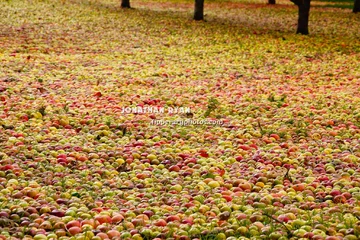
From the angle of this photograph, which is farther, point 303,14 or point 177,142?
point 303,14

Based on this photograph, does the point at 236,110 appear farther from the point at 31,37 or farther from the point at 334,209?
the point at 31,37

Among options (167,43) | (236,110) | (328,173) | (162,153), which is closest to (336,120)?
(236,110)

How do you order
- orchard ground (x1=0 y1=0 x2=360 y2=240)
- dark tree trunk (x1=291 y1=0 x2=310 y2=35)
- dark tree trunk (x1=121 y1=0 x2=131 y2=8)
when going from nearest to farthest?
orchard ground (x1=0 y1=0 x2=360 y2=240), dark tree trunk (x1=291 y1=0 x2=310 y2=35), dark tree trunk (x1=121 y1=0 x2=131 y2=8)

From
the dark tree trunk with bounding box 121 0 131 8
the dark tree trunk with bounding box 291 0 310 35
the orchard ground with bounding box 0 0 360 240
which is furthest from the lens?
the dark tree trunk with bounding box 121 0 131 8

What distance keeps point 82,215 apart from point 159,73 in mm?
6989

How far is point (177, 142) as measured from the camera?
23.8 ft

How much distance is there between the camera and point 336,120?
855 cm

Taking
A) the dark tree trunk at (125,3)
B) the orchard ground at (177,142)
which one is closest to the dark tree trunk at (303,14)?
the orchard ground at (177,142)

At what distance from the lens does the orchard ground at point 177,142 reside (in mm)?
4969

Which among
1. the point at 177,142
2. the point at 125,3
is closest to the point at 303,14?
Answer: the point at 125,3

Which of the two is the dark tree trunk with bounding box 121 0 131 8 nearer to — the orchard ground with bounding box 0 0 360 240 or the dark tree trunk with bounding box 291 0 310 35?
the dark tree trunk with bounding box 291 0 310 35

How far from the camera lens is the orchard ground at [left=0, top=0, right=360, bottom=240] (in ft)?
16.3

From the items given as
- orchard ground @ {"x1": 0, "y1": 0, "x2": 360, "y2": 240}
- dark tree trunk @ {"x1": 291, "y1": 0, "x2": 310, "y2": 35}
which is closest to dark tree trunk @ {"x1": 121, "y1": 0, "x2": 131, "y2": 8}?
dark tree trunk @ {"x1": 291, "y1": 0, "x2": 310, "y2": 35}

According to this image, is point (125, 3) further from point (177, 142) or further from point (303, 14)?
point (177, 142)
